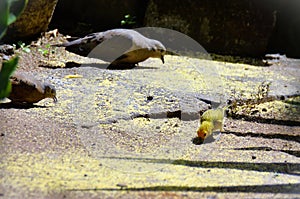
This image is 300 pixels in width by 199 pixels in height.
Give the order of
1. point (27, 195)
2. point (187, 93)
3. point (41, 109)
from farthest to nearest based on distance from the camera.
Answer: point (187, 93)
point (41, 109)
point (27, 195)

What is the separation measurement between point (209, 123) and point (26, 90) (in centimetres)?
108

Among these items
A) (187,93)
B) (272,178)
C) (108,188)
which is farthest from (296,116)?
(108,188)

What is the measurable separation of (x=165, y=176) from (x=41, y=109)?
1298mm

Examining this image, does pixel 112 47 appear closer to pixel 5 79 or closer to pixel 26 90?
pixel 26 90

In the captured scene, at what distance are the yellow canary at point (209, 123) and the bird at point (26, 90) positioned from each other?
3.16 ft

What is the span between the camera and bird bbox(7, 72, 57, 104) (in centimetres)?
321

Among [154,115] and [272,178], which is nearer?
[272,178]

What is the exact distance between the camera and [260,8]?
700 cm

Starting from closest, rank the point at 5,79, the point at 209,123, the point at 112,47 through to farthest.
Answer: the point at 5,79, the point at 209,123, the point at 112,47

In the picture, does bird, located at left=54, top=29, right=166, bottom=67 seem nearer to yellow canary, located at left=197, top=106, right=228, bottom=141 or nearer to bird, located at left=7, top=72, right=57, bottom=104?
bird, located at left=7, top=72, right=57, bottom=104

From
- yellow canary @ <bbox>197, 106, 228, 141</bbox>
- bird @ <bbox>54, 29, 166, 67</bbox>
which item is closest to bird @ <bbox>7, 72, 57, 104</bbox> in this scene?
yellow canary @ <bbox>197, 106, 228, 141</bbox>

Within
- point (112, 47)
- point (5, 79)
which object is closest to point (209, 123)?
point (5, 79)

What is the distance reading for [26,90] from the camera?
3240mm

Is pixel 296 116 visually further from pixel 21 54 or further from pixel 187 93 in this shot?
pixel 21 54
